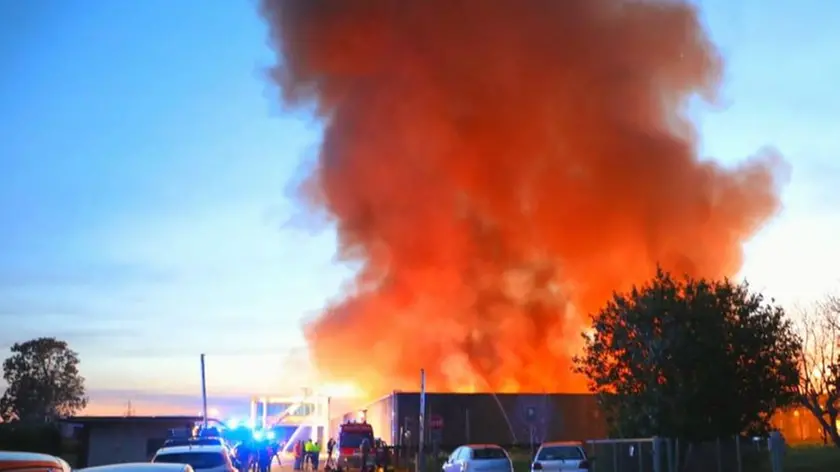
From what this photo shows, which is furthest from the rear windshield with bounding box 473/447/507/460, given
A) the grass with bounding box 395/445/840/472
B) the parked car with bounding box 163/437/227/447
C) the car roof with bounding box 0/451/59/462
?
the car roof with bounding box 0/451/59/462

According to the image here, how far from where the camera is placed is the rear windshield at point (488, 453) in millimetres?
25719

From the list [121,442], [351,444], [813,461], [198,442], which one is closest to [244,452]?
[121,442]

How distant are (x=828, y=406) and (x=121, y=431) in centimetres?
2781

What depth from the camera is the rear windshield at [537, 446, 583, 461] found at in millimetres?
22391

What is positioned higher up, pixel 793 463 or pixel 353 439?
pixel 353 439

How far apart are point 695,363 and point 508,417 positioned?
87.5ft

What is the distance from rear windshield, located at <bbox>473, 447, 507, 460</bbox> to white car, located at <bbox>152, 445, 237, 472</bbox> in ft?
34.8

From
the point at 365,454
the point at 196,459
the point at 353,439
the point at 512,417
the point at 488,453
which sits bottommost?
the point at 365,454

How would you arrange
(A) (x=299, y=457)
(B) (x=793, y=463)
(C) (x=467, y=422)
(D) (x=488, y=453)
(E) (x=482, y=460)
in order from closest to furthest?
(E) (x=482, y=460), (D) (x=488, y=453), (B) (x=793, y=463), (A) (x=299, y=457), (C) (x=467, y=422)

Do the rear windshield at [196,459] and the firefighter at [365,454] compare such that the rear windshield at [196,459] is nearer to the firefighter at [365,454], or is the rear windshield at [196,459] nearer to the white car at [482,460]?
the white car at [482,460]

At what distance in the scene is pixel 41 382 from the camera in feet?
270

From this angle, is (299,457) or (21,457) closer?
(21,457)

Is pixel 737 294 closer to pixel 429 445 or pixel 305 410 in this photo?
pixel 429 445

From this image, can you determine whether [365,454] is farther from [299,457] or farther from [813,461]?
[813,461]
